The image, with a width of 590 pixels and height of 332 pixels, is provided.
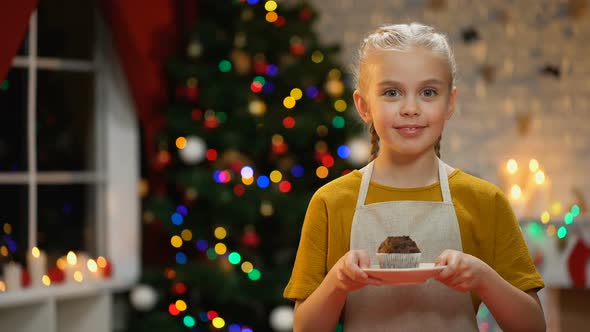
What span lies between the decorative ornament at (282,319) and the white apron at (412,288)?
240cm

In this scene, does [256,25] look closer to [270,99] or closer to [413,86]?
[270,99]

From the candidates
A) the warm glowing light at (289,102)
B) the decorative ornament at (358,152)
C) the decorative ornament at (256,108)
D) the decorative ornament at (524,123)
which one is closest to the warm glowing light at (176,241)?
the decorative ornament at (256,108)

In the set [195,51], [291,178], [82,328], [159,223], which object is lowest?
[82,328]

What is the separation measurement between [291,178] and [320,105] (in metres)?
0.35

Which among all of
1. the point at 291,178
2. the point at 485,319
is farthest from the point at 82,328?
the point at 485,319

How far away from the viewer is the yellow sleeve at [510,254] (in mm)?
1403

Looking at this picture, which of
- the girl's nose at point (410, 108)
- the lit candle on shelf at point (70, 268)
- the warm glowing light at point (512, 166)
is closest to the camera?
the girl's nose at point (410, 108)

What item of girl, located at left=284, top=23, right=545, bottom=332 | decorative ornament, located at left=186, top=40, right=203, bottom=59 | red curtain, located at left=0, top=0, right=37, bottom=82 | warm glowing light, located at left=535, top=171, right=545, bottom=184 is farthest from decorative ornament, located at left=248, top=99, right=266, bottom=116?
girl, located at left=284, top=23, right=545, bottom=332

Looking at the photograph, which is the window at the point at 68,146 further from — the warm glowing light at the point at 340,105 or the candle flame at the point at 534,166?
the candle flame at the point at 534,166

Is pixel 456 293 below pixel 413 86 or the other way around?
below

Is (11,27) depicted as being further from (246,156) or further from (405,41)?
(405,41)

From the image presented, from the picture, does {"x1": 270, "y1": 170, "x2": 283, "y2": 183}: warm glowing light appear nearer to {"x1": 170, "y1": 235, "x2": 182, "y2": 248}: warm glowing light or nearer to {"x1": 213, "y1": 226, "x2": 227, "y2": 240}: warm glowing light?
{"x1": 213, "y1": 226, "x2": 227, "y2": 240}: warm glowing light

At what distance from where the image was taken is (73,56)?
4203 mm

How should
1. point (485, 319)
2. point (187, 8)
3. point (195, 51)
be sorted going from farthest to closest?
point (187, 8) → point (195, 51) → point (485, 319)
